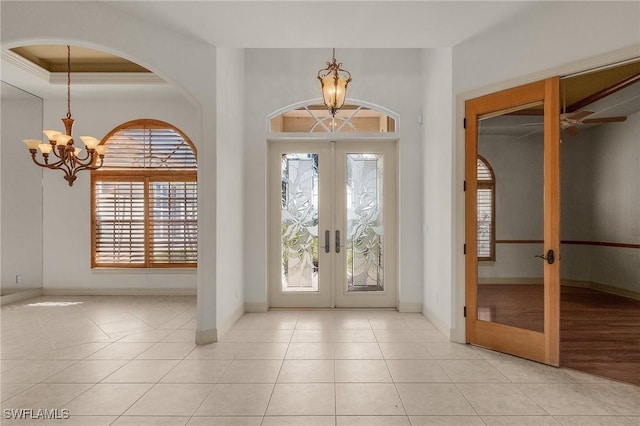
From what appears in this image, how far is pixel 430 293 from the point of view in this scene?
4.92 metres

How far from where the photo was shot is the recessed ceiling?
17.5ft

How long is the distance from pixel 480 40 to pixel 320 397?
3740 mm

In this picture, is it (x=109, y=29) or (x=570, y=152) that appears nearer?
(x=109, y=29)

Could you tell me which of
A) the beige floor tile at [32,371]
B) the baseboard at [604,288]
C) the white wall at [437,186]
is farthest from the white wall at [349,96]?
the baseboard at [604,288]

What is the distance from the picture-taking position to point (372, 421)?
2.41m

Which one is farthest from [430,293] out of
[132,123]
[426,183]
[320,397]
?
[132,123]

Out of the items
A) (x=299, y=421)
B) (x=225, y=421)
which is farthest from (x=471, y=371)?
(x=225, y=421)

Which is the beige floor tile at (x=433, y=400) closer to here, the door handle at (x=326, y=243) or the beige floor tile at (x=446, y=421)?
the beige floor tile at (x=446, y=421)

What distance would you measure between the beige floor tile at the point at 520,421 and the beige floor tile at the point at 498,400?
0.14ft

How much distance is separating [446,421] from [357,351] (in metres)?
1.39

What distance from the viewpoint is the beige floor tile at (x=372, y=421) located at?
238 cm

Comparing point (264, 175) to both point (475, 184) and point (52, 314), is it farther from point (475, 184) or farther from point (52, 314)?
point (52, 314)

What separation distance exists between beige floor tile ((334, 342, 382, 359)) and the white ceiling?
127 inches

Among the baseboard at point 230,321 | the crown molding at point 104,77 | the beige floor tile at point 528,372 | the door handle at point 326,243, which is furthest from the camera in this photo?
the crown molding at point 104,77
